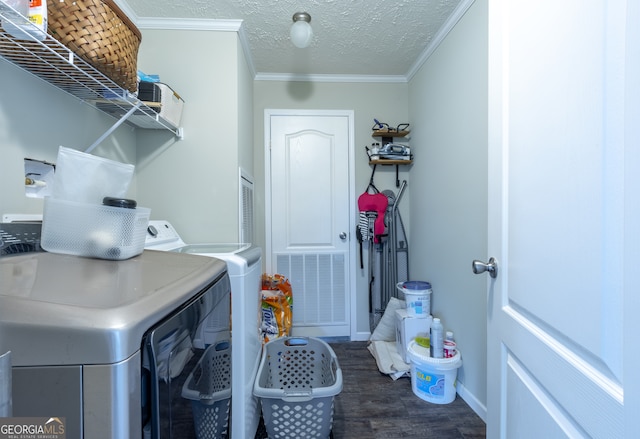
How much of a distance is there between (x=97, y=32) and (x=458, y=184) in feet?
6.14

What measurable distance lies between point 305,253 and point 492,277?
182 centimetres

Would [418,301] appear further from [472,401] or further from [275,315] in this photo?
[275,315]

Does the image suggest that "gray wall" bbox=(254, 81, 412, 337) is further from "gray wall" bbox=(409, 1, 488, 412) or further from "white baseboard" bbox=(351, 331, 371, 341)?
"gray wall" bbox=(409, 1, 488, 412)

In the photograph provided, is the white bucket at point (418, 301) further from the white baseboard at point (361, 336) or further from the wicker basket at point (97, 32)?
the wicker basket at point (97, 32)

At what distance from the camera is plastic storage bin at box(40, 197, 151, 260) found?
76 centimetres

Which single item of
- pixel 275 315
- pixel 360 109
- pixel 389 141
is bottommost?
pixel 275 315

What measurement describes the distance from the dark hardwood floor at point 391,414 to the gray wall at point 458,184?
0.14 metres

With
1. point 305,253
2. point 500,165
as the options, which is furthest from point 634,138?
point 305,253

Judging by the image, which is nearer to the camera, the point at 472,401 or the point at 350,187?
the point at 472,401

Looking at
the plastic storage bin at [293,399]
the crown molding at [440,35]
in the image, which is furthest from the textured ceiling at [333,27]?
the plastic storage bin at [293,399]

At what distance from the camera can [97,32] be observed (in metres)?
0.98

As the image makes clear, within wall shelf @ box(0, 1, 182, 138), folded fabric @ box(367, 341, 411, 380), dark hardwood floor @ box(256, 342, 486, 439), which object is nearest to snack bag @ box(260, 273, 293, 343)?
dark hardwood floor @ box(256, 342, 486, 439)

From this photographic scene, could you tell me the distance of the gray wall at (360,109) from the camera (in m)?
2.62

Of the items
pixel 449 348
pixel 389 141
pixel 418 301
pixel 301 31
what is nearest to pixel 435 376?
pixel 449 348
